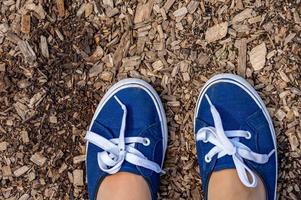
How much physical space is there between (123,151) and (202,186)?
9.6 inches

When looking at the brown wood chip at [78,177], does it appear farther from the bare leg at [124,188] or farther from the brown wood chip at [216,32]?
the brown wood chip at [216,32]

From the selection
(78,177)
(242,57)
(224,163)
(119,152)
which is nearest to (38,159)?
(78,177)

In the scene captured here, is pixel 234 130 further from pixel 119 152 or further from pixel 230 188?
pixel 119 152

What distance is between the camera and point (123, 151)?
1837 mm

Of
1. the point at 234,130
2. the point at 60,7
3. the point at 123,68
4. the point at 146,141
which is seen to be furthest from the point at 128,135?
the point at 60,7

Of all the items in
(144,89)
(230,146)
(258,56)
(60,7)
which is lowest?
(230,146)

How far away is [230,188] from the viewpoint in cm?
179

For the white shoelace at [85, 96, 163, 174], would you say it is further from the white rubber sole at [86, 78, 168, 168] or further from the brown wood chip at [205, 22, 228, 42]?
the brown wood chip at [205, 22, 228, 42]

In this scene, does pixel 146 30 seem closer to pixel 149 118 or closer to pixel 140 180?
pixel 149 118

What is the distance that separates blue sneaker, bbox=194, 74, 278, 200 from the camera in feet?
5.96

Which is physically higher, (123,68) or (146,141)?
(123,68)

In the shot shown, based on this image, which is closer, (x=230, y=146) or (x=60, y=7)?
(x=230, y=146)

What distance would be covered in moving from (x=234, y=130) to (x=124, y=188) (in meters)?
0.35

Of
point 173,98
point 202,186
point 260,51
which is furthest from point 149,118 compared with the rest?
point 260,51
